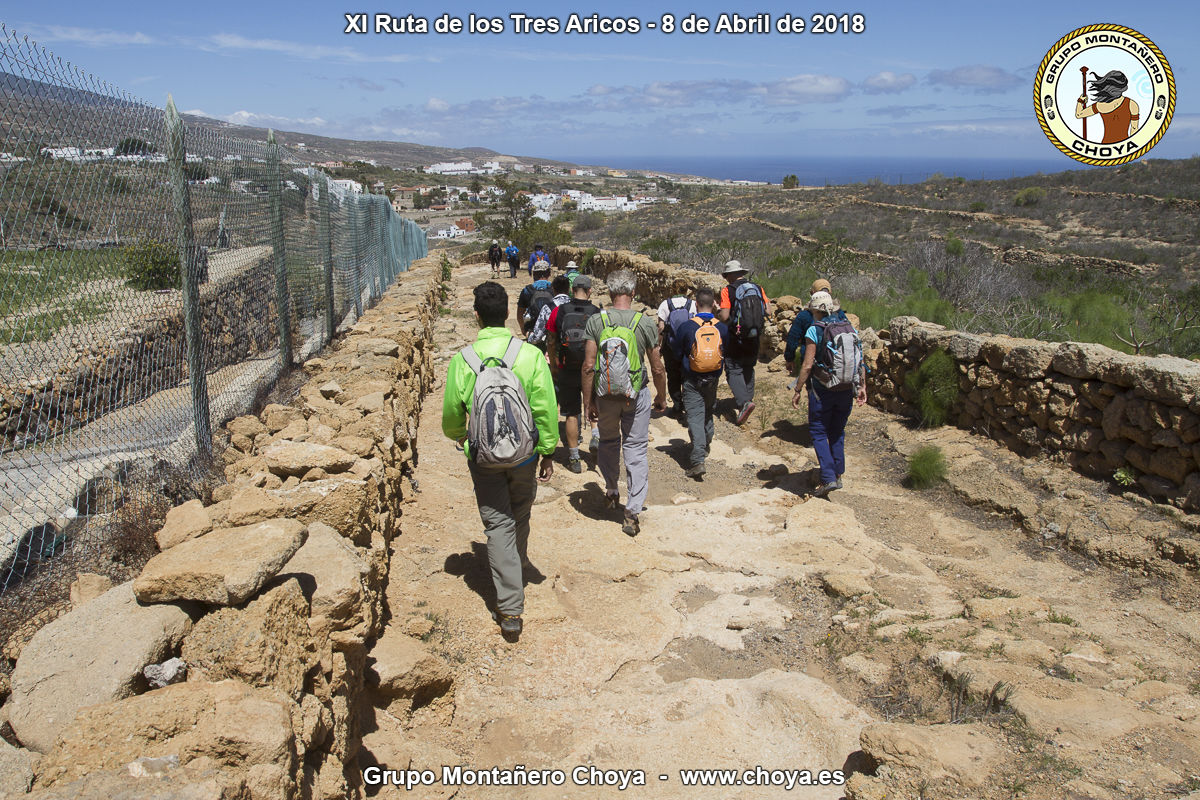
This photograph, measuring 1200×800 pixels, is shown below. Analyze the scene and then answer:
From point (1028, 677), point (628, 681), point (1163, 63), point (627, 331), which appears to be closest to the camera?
point (1028, 677)

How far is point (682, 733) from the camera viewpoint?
3381 mm

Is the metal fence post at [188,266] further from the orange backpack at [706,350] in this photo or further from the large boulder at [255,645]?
the orange backpack at [706,350]

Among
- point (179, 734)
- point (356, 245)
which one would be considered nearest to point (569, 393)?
point (179, 734)

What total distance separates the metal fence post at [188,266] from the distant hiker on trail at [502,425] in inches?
76.3

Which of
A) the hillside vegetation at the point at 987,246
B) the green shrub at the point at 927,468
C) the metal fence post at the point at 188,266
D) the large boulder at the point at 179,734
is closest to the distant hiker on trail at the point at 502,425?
the large boulder at the point at 179,734

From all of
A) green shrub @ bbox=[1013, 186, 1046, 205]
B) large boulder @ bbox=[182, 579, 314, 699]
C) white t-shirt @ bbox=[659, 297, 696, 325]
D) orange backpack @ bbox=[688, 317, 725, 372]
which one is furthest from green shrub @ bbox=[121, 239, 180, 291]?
green shrub @ bbox=[1013, 186, 1046, 205]

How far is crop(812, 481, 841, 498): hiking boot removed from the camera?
247 inches

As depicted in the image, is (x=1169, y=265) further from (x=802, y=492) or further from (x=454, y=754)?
(x=454, y=754)

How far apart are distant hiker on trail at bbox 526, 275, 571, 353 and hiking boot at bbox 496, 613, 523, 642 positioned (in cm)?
278

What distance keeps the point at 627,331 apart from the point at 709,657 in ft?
7.71

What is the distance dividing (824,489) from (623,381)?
218cm

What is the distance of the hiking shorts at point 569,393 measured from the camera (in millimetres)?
6328

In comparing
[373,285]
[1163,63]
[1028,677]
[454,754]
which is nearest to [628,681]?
[454,754]

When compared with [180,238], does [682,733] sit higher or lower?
lower
